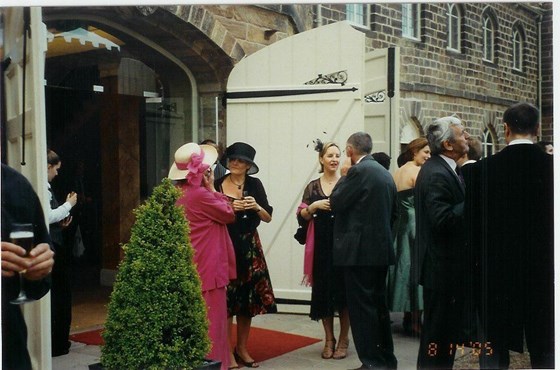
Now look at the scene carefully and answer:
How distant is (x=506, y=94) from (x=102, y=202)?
3.09 meters

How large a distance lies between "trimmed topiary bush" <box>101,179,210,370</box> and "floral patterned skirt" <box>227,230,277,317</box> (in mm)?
820

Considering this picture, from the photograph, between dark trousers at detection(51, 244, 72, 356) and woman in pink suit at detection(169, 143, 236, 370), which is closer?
woman in pink suit at detection(169, 143, 236, 370)

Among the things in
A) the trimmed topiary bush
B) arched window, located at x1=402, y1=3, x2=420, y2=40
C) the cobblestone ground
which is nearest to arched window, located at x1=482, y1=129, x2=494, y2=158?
arched window, located at x1=402, y1=3, x2=420, y2=40

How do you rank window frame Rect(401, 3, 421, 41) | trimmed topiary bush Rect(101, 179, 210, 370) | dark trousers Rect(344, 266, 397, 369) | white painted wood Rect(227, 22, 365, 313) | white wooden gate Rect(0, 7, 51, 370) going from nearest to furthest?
trimmed topiary bush Rect(101, 179, 210, 370) → white wooden gate Rect(0, 7, 51, 370) → dark trousers Rect(344, 266, 397, 369) → window frame Rect(401, 3, 421, 41) → white painted wood Rect(227, 22, 365, 313)

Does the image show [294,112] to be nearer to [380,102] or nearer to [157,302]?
[380,102]

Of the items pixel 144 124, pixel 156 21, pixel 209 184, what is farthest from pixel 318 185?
pixel 156 21

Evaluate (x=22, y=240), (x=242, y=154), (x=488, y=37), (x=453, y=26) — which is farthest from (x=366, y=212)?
(x=22, y=240)

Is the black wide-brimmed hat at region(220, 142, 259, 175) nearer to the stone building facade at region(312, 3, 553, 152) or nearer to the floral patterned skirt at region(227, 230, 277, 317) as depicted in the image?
the floral patterned skirt at region(227, 230, 277, 317)

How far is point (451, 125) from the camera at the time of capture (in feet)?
16.5

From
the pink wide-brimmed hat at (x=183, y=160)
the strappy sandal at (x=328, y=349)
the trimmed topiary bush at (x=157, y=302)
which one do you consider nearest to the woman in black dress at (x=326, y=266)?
Answer: the strappy sandal at (x=328, y=349)

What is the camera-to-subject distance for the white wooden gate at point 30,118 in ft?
15.8

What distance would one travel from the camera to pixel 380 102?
5887mm

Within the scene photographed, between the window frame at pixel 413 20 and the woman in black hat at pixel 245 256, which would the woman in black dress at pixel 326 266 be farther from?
the window frame at pixel 413 20

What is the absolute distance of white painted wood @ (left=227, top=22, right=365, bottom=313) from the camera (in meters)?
5.78
